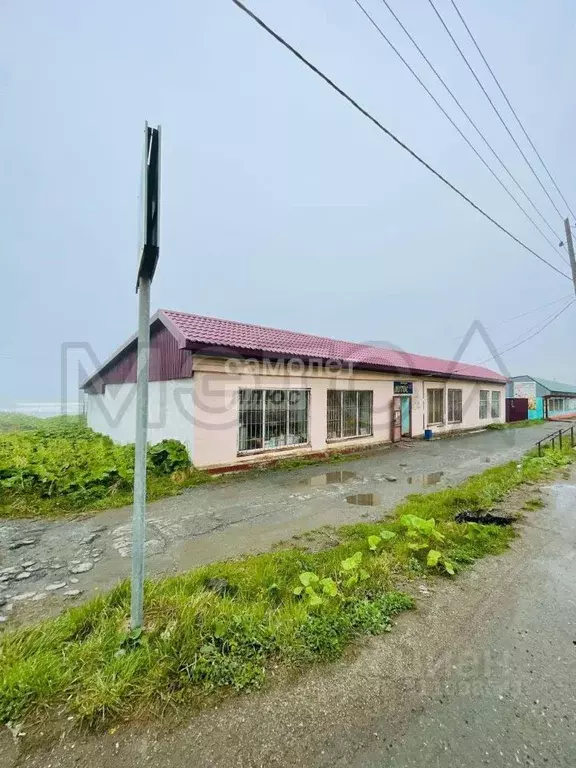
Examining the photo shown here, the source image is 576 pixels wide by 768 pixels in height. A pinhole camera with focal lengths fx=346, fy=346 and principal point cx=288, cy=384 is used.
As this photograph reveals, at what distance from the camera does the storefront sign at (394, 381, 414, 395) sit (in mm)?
14016

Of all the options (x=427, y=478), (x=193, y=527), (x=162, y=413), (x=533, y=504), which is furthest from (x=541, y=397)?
(x=193, y=527)

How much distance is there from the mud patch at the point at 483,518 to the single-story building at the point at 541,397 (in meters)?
28.7

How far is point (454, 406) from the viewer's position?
60.1 ft

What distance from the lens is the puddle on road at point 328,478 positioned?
25.5 feet

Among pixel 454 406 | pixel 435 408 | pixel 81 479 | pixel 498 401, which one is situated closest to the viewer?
pixel 81 479

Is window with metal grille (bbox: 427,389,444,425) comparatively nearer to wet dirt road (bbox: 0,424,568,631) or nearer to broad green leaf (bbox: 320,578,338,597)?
wet dirt road (bbox: 0,424,568,631)

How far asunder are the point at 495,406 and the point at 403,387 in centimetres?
1222

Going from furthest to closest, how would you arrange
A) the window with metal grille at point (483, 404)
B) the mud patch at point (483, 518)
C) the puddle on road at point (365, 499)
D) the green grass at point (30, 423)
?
the window with metal grille at point (483, 404), the green grass at point (30, 423), the puddle on road at point (365, 499), the mud patch at point (483, 518)

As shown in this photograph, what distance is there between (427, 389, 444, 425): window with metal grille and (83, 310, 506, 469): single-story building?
131 cm

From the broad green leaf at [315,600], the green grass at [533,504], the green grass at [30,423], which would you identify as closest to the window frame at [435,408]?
the green grass at [533,504]

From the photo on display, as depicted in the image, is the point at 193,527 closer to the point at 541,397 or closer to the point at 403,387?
the point at 403,387

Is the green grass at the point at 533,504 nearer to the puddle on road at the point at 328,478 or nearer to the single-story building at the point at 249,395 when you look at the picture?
the puddle on road at the point at 328,478

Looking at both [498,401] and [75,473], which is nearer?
[75,473]

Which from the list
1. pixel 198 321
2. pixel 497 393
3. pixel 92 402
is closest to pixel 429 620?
Result: pixel 198 321
